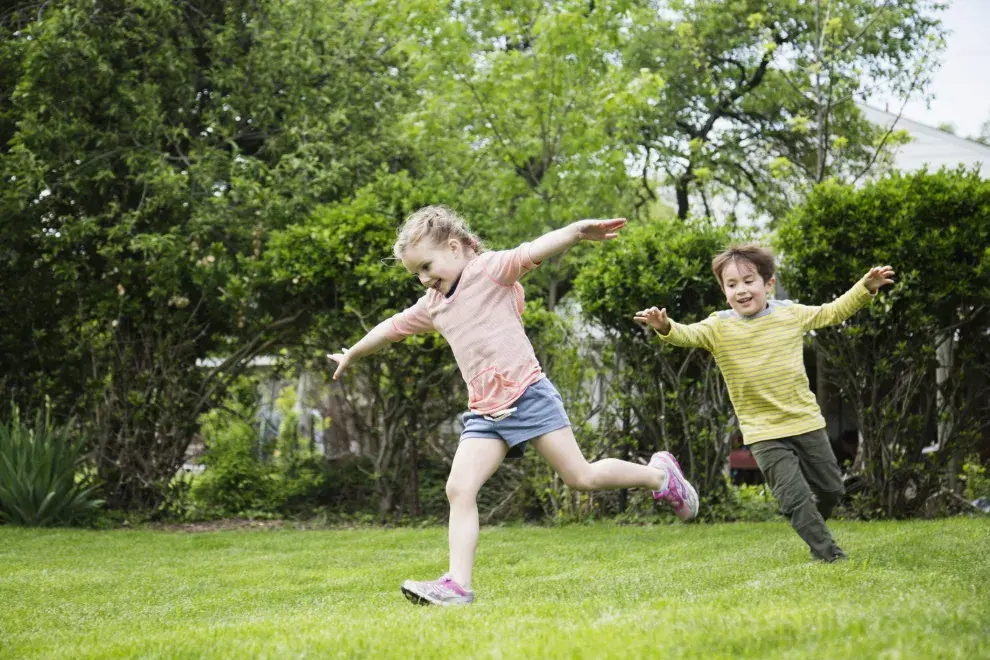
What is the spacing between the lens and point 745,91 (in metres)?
20.8

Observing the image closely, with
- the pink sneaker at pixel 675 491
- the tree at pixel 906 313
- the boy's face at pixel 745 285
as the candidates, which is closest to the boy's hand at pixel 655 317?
the boy's face at pixel 745 285

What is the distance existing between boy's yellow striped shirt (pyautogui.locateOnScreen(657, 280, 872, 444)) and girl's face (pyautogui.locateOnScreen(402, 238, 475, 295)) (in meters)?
1.31

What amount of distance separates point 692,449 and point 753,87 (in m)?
14.7

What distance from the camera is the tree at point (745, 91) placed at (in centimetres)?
1875

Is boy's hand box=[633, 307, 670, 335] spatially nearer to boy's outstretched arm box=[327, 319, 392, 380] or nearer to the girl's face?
the girl's face

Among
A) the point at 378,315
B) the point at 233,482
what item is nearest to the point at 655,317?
the point at 378,315

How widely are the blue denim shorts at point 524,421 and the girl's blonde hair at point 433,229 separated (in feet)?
2.49

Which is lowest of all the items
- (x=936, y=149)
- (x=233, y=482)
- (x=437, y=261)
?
(x=233, y=482)

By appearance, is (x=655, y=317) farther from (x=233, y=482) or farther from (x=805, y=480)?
(x=233, y=482)

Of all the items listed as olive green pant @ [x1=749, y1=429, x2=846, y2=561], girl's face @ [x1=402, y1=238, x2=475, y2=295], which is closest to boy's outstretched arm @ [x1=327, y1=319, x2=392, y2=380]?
girl's face @ [x1=402, y1=238, x2=475, y2=295]

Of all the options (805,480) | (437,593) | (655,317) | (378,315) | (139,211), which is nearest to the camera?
(437,593)

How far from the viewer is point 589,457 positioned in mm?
8312

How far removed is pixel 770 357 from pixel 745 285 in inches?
15.7

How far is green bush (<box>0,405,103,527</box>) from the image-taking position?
28.3 feet
